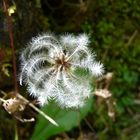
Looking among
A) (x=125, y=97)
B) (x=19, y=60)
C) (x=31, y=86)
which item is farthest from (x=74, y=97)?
(x=125, y=97)

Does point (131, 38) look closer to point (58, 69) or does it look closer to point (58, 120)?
point (58, 120)

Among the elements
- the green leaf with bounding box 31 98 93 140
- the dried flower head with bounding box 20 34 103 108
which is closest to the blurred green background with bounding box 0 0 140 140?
the green leaf with bounding box 31 98 93 140

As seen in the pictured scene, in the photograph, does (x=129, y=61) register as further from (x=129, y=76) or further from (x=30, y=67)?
(x=30, y=67)

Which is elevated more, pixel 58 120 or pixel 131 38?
pixel 131 38

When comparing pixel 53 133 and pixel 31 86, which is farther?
pixel 53 133

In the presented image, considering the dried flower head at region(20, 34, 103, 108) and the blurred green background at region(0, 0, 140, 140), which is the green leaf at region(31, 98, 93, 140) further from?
the dried flower head at region(20, 34, 103, 108)

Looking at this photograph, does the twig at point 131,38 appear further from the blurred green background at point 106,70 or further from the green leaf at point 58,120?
the green leaf at point 58,120

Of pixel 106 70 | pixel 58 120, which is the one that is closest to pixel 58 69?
pixel 58 120
